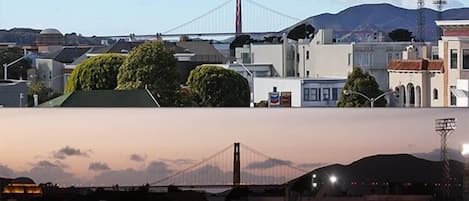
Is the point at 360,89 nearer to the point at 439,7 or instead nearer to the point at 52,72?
the point at 439,7

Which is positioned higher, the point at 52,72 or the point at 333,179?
the point at 52,72

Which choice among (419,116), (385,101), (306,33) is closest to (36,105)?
(306,33)

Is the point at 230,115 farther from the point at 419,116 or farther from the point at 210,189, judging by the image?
the point at 419,116

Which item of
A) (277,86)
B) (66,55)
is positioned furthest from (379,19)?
(66,55)

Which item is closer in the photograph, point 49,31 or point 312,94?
point 312,94

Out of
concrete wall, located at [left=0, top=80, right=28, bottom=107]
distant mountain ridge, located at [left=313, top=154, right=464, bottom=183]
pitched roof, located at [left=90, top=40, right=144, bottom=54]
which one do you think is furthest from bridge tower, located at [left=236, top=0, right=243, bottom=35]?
concrete wall, located at [left=0, top=80, right=28, bottom=107]

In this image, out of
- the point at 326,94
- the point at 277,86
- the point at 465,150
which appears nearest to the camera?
the point at 277,86

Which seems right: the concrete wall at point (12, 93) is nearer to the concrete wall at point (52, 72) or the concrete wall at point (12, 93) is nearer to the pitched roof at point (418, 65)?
the concrete wall at point (52, 72)

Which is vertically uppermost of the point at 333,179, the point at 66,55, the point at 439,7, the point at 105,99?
the point at 439,7
